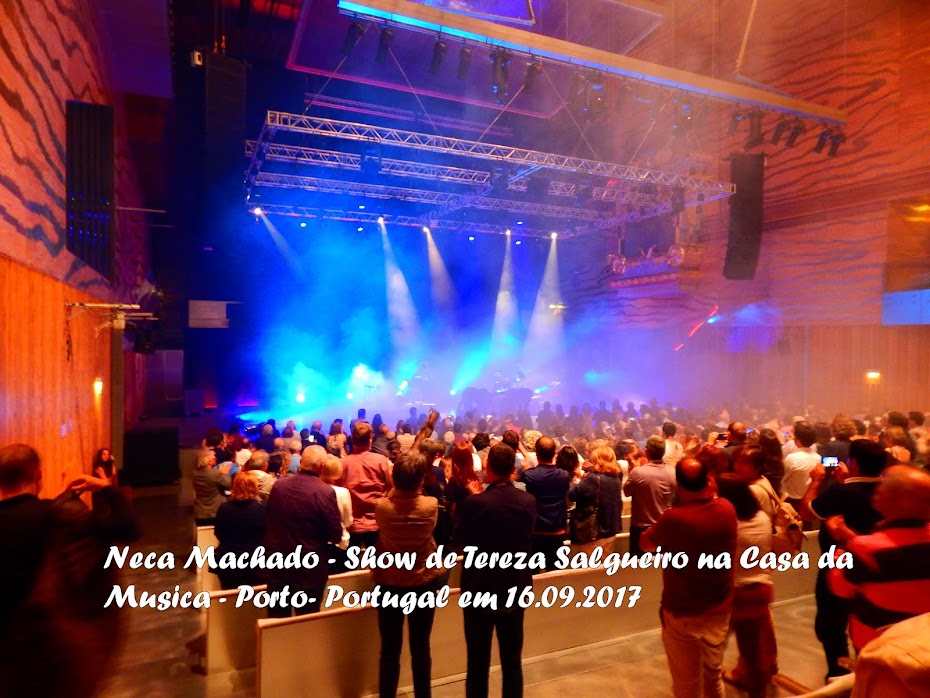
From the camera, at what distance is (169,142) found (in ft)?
32.8

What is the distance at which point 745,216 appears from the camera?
34.1ft

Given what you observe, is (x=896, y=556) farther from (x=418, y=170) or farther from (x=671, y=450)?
(x=418, y=170)

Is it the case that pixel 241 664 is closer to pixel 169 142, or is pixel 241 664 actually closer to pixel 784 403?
pixel 169 142

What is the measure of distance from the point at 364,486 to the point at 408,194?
33.0ft

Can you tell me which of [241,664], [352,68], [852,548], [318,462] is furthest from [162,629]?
[352,68]

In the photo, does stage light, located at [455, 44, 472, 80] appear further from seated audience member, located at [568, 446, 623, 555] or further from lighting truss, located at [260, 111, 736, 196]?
seated audience member, located at [568, 446, 623, 555]

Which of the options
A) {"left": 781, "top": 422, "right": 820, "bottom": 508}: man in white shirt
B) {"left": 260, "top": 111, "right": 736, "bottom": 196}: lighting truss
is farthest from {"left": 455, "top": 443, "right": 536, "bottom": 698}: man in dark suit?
{"left": 260, "top": 111, "right": 736, "bottom": 196}: lighting truss

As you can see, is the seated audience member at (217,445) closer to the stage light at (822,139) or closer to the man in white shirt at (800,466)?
the man in white shirt at (800,466)

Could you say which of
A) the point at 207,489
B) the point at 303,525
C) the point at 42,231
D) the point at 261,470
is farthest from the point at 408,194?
the point at 303,525

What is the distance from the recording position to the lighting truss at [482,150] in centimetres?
862

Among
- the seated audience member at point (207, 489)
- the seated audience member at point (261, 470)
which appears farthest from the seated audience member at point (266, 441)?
the seated audience member at point (261, 470)

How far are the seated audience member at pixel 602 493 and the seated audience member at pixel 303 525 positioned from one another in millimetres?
1580

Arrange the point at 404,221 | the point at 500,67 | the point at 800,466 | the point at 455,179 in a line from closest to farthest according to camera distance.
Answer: the point at 800,466, the point at 500,67, the point at 455,179, the point at 404,221

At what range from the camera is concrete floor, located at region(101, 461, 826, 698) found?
3.24 m
